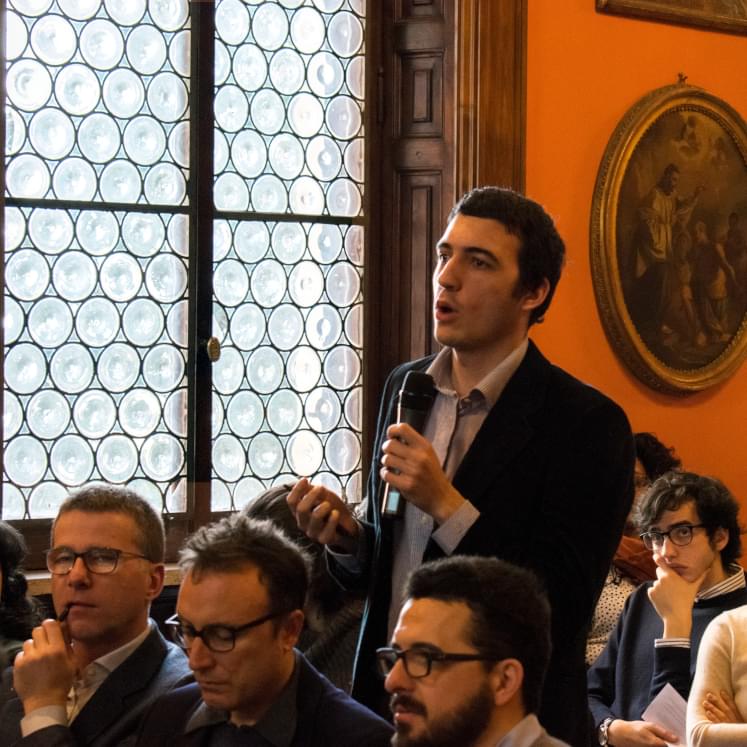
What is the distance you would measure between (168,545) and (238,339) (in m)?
0.83

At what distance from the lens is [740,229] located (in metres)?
6.88

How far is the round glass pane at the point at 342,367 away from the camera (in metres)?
6.07

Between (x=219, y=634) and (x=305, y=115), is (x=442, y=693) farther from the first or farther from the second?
(x=305, y=115)

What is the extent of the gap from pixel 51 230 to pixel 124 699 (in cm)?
280

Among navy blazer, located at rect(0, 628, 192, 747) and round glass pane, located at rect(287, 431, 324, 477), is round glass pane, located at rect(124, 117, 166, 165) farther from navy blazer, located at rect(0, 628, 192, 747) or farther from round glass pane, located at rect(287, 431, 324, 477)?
navy blazer, located at rect(0, 628, 192, 747)

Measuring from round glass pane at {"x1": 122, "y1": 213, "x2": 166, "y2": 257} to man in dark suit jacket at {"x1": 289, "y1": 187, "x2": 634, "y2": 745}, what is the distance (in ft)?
9.71

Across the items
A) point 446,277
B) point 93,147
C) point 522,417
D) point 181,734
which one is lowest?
point 181,734

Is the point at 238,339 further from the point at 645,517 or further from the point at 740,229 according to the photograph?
the point at 740,229

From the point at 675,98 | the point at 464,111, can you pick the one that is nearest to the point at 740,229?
the point at 675,98

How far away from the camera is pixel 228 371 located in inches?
229

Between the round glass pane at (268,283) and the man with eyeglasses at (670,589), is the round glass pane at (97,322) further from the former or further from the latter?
the man with eyeglasses at (670,589)

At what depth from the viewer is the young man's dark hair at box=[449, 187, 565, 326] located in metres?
2.75

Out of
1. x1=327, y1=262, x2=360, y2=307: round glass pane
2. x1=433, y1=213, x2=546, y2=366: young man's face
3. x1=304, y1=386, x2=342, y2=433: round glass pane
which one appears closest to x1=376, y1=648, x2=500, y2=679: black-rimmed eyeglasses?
x1=433, y1=213, x2=546, y2=366: young man's face

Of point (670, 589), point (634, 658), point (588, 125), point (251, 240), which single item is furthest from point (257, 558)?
point (588, 125)
